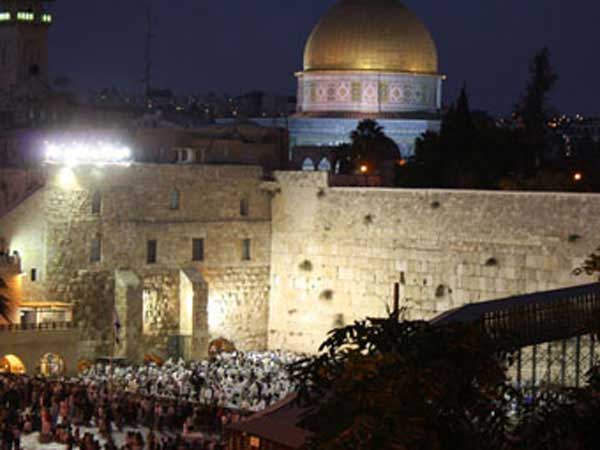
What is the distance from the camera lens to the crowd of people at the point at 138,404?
23.3m

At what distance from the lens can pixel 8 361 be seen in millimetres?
30859

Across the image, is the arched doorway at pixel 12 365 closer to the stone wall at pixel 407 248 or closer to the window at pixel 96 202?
the window at pixel 96 202

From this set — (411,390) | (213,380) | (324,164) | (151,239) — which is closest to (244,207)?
(151,239)

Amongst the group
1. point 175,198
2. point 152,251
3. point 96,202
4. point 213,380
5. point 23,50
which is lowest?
point 213,380

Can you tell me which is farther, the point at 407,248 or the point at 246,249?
the point at 246,249

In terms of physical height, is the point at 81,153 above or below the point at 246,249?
above

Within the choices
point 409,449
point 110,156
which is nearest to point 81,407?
point 110,156

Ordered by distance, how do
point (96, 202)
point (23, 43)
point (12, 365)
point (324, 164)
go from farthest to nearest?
point (23, 43) → point (324, 164) → point (96, 202) → point (12, 365)

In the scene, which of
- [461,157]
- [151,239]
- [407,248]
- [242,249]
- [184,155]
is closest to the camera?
[407,248]

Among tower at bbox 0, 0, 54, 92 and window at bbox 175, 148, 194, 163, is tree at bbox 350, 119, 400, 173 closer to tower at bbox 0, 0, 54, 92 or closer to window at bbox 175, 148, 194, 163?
window at bbox 175, 148, 194, 163

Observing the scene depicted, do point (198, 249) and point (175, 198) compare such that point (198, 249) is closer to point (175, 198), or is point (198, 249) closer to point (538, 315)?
point (175, 198)

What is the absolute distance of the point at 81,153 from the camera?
109 ft

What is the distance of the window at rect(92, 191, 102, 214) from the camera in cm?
3284

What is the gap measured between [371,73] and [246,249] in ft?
56.7
